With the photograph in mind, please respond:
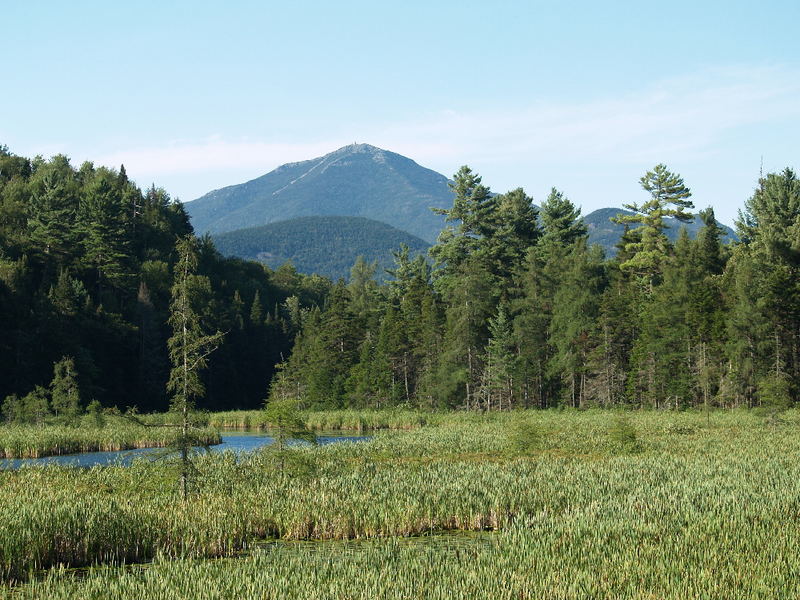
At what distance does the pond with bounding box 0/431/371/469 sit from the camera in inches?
1327

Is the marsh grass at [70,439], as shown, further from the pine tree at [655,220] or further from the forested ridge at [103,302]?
the pine tree at [655,220]

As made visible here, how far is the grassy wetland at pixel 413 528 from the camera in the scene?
13.4 m

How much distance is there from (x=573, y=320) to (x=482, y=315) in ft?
28.7

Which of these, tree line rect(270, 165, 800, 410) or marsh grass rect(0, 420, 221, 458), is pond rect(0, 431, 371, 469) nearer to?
marsh grass rect(0, 420, 221, 458)

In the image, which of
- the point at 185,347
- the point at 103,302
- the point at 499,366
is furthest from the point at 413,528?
the point at 103,302

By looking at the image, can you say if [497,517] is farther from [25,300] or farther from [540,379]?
[25,300]

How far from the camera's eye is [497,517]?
20.3 meters

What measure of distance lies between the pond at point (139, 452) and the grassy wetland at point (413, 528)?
3607mm

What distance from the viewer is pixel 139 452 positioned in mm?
28125

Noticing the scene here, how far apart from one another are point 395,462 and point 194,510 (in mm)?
15204

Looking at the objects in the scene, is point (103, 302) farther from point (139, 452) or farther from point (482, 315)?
point (139, 452)

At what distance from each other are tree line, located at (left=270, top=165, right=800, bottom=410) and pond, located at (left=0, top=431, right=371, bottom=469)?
61.8 ft

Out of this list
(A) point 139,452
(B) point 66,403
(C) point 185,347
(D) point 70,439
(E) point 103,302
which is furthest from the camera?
(E) point 103,302

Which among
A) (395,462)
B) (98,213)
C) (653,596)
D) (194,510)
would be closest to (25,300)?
(98,213)
